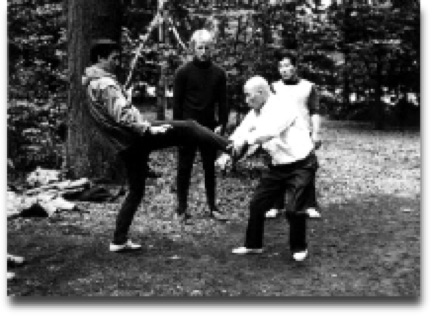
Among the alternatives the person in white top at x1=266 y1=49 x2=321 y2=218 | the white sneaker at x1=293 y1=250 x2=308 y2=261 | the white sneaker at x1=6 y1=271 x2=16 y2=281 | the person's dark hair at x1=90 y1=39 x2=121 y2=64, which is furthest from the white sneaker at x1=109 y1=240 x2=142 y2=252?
the person in white top at x1=266 y1=49 x2=321 y2=218

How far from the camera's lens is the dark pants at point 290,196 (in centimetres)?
550

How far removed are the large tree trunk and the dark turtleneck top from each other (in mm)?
2291

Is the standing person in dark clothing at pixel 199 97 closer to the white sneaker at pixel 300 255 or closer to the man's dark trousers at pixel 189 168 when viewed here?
the man's dark trousers at pixel 189 168

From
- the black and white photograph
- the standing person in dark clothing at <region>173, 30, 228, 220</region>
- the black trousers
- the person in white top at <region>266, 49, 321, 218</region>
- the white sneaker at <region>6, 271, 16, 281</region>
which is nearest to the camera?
the white sneaker at <region>6, 271, 16, 281</region>

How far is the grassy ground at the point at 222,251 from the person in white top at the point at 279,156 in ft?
1.11

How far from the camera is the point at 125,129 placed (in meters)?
5.48

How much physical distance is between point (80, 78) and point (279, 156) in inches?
178

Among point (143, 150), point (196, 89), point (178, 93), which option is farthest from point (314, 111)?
point (143, 150)

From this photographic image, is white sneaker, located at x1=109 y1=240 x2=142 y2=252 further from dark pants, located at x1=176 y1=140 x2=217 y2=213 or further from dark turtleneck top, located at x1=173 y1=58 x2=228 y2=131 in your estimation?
dark turtleneck top, located at x1=173 y1=58 x2=228 y2=131

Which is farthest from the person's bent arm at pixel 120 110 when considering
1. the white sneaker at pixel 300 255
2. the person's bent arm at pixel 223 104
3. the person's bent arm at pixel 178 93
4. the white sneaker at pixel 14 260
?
the person's bent arm at pixel 223 104

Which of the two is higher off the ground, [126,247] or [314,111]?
[314,111]

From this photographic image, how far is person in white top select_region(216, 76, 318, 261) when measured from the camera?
5.37 m

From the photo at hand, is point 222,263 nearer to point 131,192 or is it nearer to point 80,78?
point 131,192

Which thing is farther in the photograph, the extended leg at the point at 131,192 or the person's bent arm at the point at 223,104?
the person's bent arm at the point at 223,104
